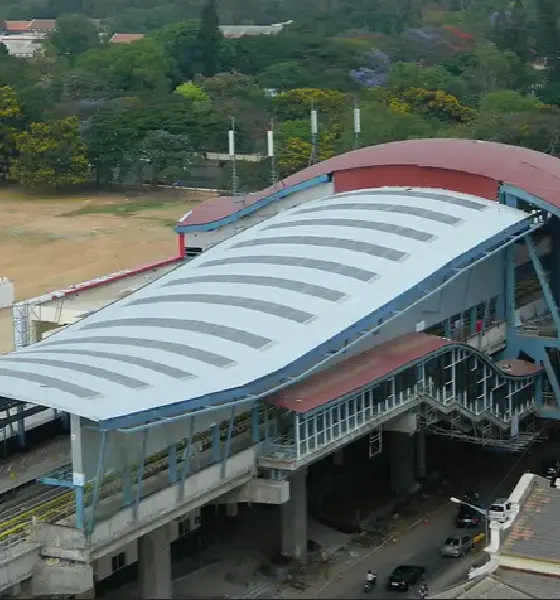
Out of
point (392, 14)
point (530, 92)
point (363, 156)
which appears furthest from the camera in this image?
point (392, 14)

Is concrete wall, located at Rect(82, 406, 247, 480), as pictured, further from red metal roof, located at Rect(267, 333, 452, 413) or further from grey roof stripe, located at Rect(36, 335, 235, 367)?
red metal roof, located at Rect(267, 333, 452, 413)

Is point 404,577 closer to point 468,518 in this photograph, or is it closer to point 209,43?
point 468,518

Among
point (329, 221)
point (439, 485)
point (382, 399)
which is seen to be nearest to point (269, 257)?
point (329, 221)

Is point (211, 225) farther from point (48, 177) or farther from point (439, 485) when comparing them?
point (48, 177)

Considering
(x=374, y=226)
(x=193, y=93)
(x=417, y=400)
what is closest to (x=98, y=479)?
(x=417, y=400)

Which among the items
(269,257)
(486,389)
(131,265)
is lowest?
(131,265)

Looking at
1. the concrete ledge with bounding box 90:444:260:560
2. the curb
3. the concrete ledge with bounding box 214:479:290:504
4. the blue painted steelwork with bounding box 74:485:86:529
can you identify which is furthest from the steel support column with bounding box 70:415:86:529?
the curb
